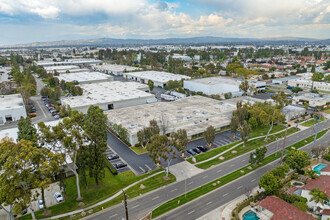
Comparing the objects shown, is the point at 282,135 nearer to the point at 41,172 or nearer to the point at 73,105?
the point at 41,172

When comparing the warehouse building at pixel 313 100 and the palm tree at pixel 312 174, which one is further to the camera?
the warehouse building at pixel 313 100

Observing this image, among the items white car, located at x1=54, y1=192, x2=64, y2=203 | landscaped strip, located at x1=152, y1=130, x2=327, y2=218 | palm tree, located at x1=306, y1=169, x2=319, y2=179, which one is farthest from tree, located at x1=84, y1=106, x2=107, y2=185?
palm tree, located at x1=306, y1=169, x2=319, y2=179

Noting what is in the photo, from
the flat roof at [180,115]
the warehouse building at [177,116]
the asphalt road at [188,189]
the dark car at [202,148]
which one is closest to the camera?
the asphalt road at [188,189]

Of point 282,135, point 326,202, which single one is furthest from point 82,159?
point 282,135

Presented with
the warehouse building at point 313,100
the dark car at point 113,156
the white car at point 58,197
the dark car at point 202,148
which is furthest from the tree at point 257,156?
the warehouse building at point 313,100

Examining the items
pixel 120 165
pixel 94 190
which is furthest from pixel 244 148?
pixel 94 190

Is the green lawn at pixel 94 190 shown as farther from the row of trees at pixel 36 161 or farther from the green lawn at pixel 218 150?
the green lawn at pixel 218 150

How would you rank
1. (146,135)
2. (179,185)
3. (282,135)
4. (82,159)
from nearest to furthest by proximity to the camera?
(82,159)
(179,185)
(146,135)
(282,135)
